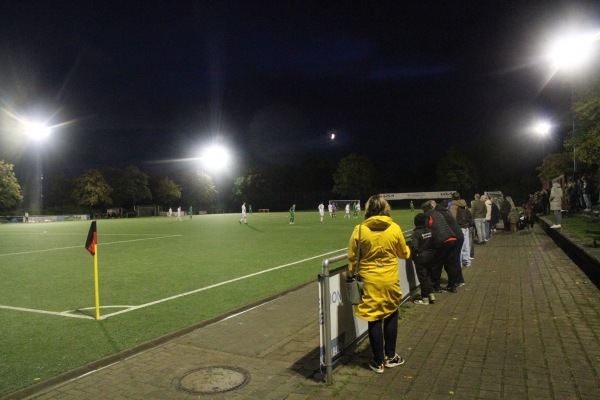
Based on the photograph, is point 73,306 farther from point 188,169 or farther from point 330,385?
point 188,169

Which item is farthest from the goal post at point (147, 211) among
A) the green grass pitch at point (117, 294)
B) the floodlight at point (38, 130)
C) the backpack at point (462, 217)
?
the backpack at point (462, 217)

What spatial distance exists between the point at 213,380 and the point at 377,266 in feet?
6.75

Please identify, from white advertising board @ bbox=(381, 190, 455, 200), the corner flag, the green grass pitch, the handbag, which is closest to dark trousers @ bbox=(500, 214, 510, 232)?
the green grass pitch

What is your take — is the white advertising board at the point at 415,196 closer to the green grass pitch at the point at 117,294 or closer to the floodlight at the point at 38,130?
the floodlight at the point at 38,130

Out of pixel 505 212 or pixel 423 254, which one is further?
pixel 505 212

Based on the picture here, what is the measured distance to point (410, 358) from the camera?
4902 mm

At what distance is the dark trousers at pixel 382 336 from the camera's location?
4492 mm

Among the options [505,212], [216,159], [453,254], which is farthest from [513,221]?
[216,159]

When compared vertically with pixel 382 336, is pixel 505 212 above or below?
above

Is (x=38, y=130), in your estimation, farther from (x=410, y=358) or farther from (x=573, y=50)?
(x=410, y=358)

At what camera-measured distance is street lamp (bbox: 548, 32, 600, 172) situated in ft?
53.6

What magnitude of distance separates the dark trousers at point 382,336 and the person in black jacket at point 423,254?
292 centimetres

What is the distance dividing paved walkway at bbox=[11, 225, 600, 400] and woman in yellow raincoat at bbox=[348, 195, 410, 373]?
44 cm

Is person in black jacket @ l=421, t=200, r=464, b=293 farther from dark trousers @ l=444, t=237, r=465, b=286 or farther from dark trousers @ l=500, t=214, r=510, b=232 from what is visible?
dark trousers @ l=500, t=214, r=510, b=232
